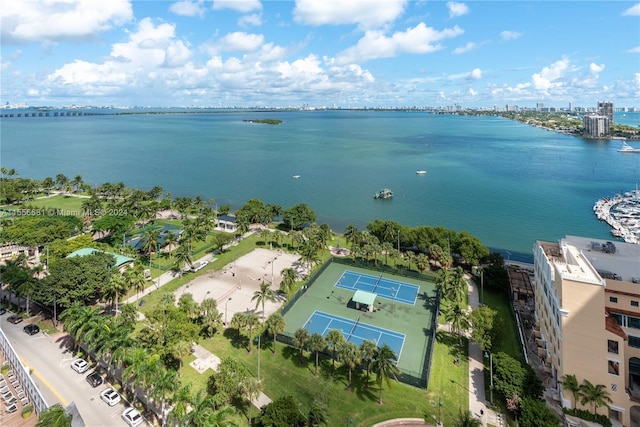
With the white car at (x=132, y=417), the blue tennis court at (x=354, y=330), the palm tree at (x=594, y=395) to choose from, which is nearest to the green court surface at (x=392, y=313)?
the blue tennis court at (x=354, y=330)

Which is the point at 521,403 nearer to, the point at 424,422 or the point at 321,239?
the point at 424,422

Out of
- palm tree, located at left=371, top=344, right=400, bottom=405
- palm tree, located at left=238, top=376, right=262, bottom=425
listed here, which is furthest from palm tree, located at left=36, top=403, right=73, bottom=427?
palm tree, located at left=371, top=344, right=400, bottom=405

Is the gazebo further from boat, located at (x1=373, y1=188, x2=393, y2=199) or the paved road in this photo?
boat, located at (x1=373, y1=188, x2=393, y2=199)

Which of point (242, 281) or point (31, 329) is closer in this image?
point (31, 329)

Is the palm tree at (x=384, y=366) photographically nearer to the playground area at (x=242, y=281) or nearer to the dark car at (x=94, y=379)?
the playground area at (x=242, y=281)

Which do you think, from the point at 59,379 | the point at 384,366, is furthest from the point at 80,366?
the point at 384,366

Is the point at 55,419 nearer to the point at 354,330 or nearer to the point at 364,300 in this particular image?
the point at 354,330
